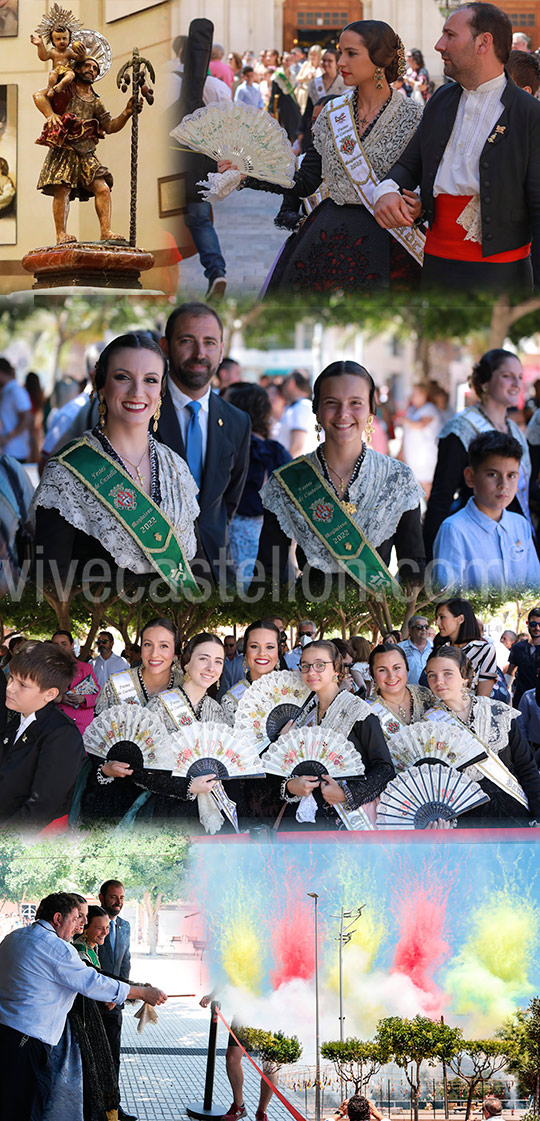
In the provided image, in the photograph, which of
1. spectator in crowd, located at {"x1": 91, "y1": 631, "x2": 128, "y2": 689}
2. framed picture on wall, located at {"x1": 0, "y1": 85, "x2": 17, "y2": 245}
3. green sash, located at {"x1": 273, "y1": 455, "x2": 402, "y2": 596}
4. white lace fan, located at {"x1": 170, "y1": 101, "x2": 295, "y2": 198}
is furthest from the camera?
framed picture on wall, located at {"x1": 0, "y1": 85, "x2": 17, "y2": 245}

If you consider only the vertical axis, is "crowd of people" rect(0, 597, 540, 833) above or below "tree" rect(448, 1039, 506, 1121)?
above

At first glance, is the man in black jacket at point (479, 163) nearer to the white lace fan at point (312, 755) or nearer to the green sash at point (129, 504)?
the green sash at point (129, 504)

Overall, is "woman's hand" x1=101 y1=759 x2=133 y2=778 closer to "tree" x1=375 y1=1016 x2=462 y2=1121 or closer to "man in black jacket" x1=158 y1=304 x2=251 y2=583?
"man in black jacket" x1=158 y1=304 x2=251 y2=583

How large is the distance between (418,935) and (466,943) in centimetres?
23

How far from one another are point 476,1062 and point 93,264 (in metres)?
4.21

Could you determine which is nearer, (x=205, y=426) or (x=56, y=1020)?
(x=56, y=1020)

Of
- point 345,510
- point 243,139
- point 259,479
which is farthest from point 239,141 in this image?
point 345,510

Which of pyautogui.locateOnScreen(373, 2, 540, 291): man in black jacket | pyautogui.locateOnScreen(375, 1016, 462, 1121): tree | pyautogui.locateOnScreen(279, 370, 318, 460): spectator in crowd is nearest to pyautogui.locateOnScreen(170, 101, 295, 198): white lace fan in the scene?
pyautogui.locateOnScreen(373, 2, 540, 291): man in black jacket

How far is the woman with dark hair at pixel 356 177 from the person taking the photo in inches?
298

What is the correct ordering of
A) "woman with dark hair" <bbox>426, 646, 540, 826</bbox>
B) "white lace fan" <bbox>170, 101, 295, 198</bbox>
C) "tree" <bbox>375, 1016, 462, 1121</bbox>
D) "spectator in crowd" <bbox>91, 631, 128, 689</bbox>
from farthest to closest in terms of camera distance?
1. "white lace fan" <bbox>170, 101, 295, 198</bbox>
2. "spectator in crowd" <bbox>91, 631, 128, 689</bbox>
3. "woman with dark hair" <bbox>426, 646, 540, 826</bbox>
4. "tree" <bbox>375, 1016, 462, 1121</bbox>

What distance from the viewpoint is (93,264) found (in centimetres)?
748

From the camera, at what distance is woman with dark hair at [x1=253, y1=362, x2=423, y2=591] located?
7.50 meters

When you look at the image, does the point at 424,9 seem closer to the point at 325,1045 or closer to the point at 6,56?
the point at 6,56

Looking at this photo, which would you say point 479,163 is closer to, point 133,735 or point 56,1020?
point 133,735
